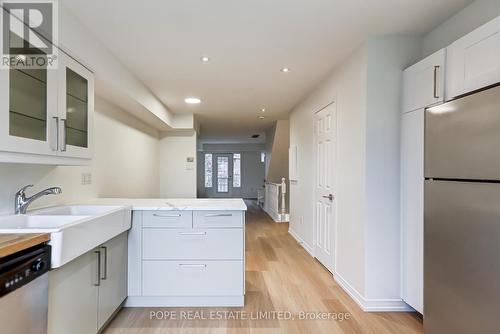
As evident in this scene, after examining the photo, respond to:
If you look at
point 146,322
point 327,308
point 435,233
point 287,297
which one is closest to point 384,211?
point 435,233

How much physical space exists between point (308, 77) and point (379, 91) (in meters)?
1.15

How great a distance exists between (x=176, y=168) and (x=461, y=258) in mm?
5265

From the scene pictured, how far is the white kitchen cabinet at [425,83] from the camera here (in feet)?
6.64

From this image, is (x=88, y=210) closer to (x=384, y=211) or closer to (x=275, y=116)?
(x=384, y=211)

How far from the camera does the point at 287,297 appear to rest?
2814mm

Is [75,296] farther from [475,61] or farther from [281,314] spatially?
[475,61]

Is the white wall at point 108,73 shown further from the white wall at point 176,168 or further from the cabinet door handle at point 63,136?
the white wall at point 176,168

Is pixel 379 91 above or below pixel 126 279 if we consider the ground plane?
above

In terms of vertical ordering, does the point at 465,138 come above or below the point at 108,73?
below

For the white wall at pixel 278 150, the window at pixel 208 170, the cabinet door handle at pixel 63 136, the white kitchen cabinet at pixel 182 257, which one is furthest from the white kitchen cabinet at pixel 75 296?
the window at pixel 208 170

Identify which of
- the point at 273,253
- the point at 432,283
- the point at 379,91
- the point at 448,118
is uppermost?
the point at 379,91

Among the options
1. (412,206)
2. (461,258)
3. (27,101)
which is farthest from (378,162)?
(27,101)

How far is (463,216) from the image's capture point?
154cm

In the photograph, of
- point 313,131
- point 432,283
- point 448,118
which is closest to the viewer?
point 448,118
